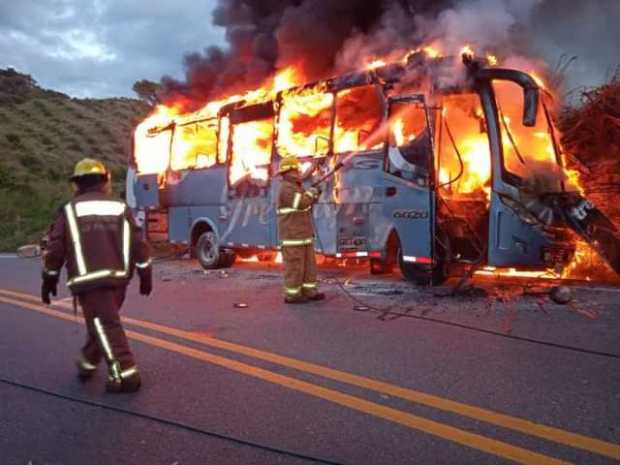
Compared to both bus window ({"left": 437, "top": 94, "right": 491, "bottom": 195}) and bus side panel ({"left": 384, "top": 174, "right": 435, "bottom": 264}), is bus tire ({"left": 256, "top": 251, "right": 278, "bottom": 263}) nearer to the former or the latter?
bus side panel ({"left": 384, "top": 174, "right": 435, "bottom": 264})

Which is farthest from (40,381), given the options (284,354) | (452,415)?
(452,415)

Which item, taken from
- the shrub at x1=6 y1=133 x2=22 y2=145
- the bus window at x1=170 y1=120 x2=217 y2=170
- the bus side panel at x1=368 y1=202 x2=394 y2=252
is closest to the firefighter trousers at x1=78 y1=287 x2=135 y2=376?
Result: the bus side panel at x1=368 y1=202 x2=394 y2=252

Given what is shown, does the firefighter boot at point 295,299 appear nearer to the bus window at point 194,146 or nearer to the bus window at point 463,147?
the bus window at point 463,147

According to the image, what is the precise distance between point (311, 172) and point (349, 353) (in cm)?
487

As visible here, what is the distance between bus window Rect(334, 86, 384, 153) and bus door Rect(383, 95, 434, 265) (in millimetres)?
308

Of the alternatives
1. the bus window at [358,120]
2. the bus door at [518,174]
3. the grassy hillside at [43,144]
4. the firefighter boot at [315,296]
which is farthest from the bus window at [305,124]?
the grassy hillside at [43,144]

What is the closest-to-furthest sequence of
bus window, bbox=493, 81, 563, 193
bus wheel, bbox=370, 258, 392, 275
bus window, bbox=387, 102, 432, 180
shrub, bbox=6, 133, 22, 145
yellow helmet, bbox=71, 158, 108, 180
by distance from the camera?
yellow helmet, bbox=71, 158, 108, 180 → bus window, bbox=493, 81, 563, 193 → bus window, bbox=387, 102, 432, 180 → bus wheel, bbox=370, 258, 392, 275 → shrub, bbox=6, 133, 22, 145

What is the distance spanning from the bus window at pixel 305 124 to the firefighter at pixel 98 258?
5.45 metres

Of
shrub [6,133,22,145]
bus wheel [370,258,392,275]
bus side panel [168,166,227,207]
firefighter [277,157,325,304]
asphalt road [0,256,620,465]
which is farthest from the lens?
shrub [6,133,22,145]

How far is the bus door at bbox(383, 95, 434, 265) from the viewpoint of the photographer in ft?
26.6

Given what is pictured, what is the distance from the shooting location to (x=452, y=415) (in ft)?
12.2

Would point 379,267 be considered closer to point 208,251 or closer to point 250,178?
point 250,178

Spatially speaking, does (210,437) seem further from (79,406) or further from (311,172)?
(311,172)

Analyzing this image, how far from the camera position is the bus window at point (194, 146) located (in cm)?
1170
